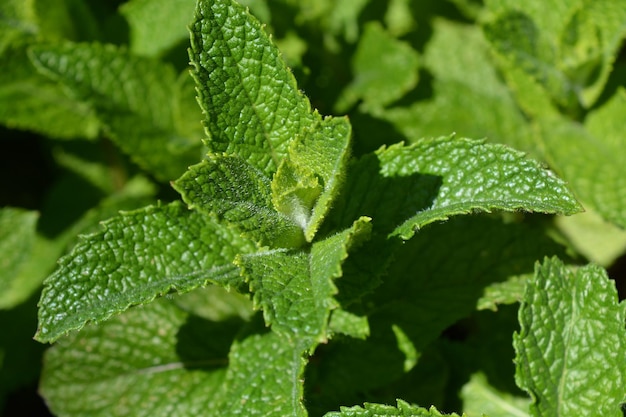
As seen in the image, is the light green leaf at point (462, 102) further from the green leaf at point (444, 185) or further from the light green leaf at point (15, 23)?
the light green leaf at point (15, 23)

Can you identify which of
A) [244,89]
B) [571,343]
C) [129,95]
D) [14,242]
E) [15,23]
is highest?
[244,89]

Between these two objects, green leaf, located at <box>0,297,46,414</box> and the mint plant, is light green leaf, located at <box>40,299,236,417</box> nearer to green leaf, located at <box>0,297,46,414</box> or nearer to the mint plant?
the mint plant

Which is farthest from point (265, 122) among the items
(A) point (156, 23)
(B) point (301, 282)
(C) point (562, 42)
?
(C) point (562, 42)

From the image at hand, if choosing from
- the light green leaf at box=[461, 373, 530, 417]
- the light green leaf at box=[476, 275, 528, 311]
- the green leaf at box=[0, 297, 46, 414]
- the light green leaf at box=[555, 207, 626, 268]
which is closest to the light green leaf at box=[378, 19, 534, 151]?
the light green leaf at box=[555, 207, 626, 268]

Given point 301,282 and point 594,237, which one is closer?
point 301,282

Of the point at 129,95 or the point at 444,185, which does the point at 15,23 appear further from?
the point at 444,185

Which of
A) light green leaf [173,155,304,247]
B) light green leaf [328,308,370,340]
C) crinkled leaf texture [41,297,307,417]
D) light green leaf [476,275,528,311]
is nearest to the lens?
light green leaf [173,155,304,247]
